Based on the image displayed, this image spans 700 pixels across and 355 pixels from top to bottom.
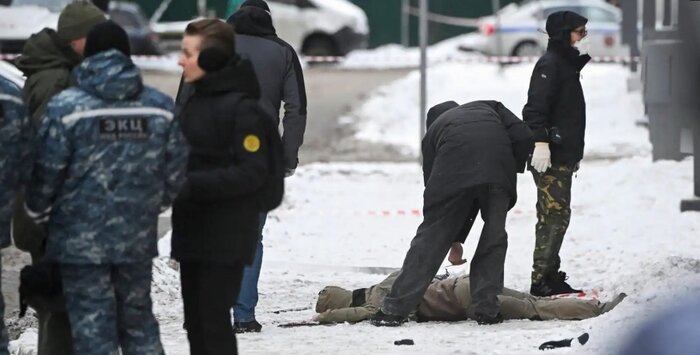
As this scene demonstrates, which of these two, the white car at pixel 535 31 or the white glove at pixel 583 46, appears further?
the white car at pixel 535 31

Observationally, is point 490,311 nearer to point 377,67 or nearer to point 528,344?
point 528,344

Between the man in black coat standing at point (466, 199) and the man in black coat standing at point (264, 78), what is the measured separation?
67cm

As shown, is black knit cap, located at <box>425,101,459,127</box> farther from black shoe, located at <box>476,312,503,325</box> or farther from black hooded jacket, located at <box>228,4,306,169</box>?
black shoe, located at <box>476,312,503,325</box>

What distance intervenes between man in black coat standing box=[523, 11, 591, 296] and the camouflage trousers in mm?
3726

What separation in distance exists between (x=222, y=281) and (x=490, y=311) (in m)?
2.64

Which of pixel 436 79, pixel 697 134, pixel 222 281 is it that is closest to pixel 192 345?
pixel 222 281

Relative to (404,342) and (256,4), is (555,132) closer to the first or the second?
(256,4)

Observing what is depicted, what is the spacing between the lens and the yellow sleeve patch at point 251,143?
235 inches

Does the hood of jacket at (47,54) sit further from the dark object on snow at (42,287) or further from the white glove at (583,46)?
the white glove at (583,46)

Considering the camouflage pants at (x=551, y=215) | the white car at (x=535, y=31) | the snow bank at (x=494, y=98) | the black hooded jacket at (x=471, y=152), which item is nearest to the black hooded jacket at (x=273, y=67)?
the black hooded jacket at (x=471, y=152)

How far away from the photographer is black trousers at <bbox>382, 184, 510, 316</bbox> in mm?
8164

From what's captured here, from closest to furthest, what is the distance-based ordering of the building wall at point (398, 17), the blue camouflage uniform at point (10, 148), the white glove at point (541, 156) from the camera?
the blue camouflage uniform at point (10, 148) → the white glove at point (541, 156) → the building wall at point (398, 17)

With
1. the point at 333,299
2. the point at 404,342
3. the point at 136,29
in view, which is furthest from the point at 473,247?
the point at 136,29

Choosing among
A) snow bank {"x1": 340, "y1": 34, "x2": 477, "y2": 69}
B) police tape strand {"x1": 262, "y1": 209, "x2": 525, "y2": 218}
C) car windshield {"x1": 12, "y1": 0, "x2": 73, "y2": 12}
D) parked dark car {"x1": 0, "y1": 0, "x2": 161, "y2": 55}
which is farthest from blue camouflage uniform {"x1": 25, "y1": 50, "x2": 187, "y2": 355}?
snow bank {"x1": 340, "y1": 34, "x2": 477, "y2": 69}
